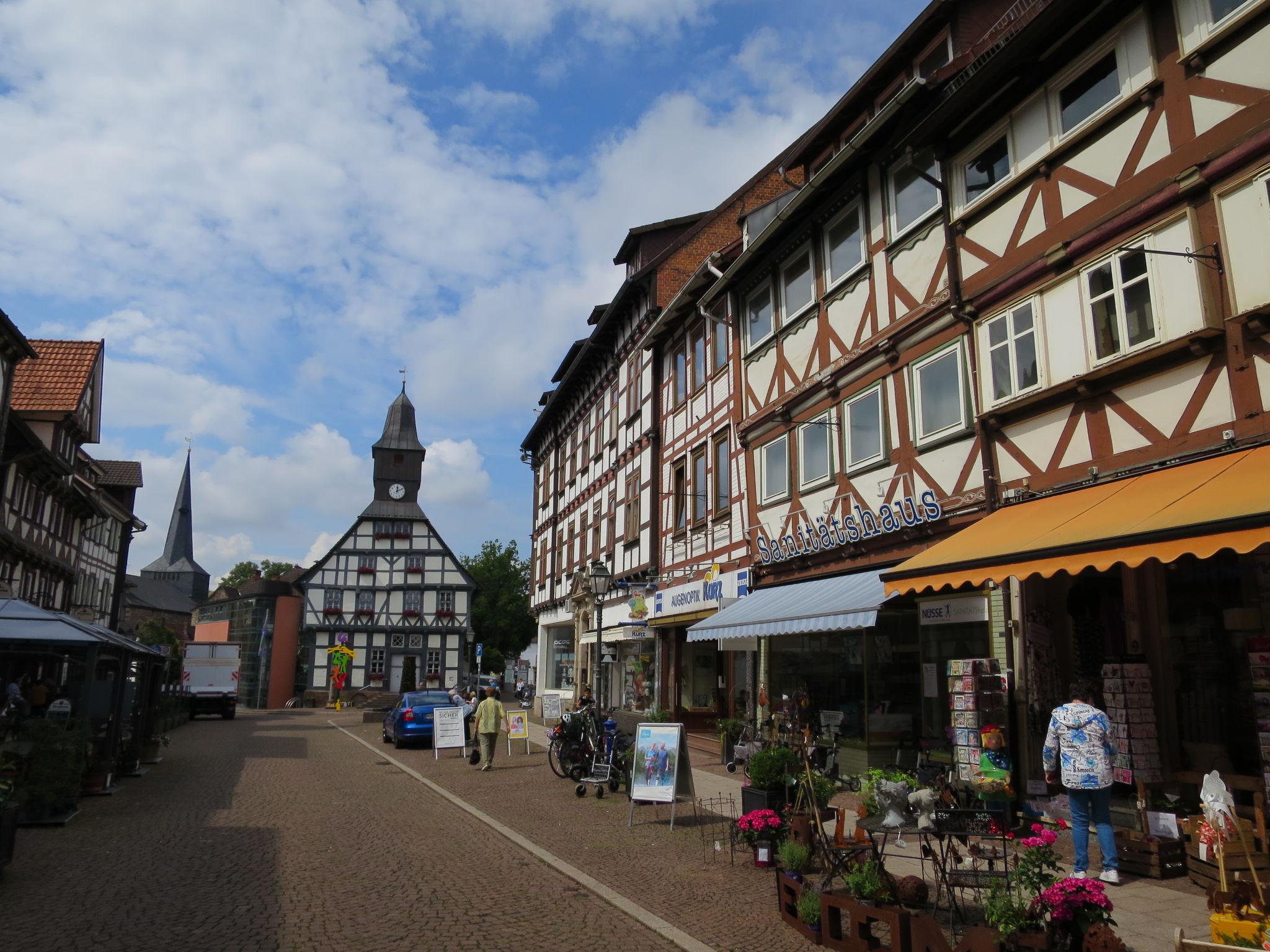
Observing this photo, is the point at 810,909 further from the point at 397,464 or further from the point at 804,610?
the point at 397,464

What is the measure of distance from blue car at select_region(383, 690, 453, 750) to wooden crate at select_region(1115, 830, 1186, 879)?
745 inches

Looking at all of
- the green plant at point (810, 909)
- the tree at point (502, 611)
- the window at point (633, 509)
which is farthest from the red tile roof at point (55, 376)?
the tree at point (502, 611)

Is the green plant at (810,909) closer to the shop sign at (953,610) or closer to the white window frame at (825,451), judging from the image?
the shop sign at (953,610)

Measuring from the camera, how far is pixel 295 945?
653 centimetres

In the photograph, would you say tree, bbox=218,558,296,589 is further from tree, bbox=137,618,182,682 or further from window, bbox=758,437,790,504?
window, bbox=758,437,790,504

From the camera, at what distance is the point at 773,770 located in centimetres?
1042

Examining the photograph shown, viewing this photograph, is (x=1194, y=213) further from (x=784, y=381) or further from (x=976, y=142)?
(x=784, y=381)

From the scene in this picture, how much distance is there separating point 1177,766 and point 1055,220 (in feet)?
19.2

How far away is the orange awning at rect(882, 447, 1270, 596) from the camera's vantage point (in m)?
7.06

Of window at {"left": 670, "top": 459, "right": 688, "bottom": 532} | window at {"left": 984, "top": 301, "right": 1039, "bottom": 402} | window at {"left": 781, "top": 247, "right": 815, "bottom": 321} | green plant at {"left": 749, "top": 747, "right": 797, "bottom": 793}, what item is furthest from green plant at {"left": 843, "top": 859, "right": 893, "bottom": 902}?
window at {"left": 670, "top": 459, "right": 688, "bottom": 532}

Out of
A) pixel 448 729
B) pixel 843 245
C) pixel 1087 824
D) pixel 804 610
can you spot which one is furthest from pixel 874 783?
pixel 448 729

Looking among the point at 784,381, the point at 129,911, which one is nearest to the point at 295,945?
the point at 129,911

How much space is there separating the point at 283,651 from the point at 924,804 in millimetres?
62646

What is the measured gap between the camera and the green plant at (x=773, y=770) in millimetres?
10359
